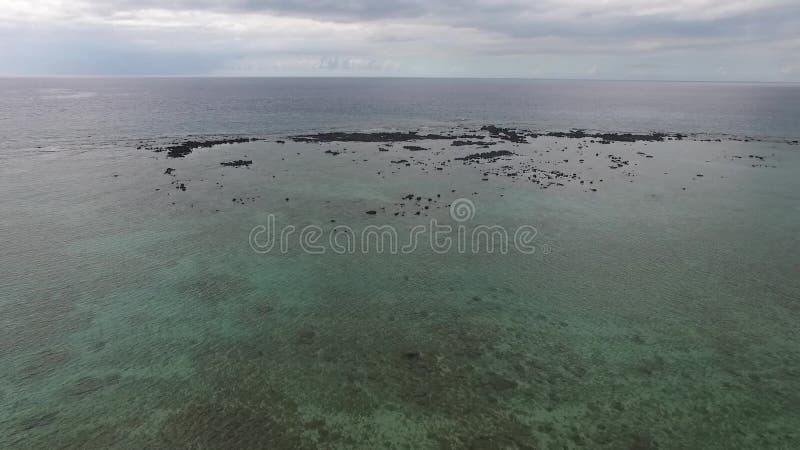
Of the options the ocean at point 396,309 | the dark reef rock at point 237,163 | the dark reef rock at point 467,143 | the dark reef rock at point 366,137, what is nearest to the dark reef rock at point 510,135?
the dark reef rock at point 467,143

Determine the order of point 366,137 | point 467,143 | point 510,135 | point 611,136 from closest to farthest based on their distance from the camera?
point 467,143, point 366,137, point 611,136, point 510,135

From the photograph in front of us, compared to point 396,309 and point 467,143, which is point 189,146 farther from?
point 396,309

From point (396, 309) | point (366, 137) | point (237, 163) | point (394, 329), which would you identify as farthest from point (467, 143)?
point (394, 329)

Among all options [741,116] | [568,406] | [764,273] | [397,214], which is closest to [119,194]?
[397,214]

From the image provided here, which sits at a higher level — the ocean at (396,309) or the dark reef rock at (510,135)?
the dark reef rock at (510,135)

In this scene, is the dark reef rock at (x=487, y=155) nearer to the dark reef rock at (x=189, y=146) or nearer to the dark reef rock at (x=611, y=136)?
the dark reef rock at (x=611, y=136)
